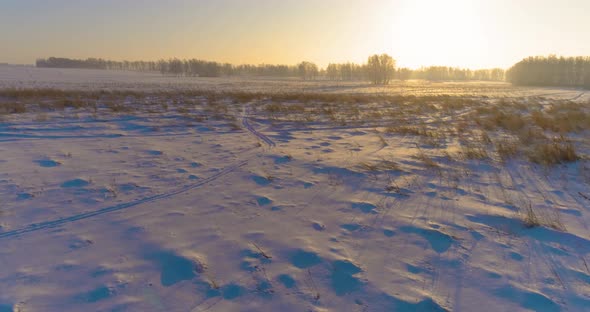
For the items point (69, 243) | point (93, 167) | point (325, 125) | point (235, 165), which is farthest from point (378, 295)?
point (325, 125)

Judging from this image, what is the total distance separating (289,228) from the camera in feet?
13.0

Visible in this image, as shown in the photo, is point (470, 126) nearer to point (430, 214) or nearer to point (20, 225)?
point (430, 214)

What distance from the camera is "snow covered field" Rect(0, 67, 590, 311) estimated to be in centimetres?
278

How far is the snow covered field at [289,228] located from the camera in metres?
2.78

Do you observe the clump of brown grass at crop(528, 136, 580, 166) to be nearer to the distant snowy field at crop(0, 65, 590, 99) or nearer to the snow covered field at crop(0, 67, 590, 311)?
the snow covered field at crop(0, 67, 590, 311)

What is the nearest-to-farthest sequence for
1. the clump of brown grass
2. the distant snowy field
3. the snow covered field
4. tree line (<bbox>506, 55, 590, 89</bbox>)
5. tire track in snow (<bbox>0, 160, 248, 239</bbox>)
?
the snow covered field, tire track in snow (<bbox>0, 160, 248, 239</bbox>), the clump of brown grass, the distant snowy field, tree line (<bbox>506, 55, 590, 89</bbox>)

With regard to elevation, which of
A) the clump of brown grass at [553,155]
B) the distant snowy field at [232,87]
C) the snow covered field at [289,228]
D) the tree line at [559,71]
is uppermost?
the tree line at [559,71]

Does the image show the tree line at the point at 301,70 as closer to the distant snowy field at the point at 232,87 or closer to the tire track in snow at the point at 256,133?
the distant snowy field at the point at 232,87

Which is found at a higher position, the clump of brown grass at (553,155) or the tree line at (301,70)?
the tree line at (301,70)

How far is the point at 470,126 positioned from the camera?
11.8 meters

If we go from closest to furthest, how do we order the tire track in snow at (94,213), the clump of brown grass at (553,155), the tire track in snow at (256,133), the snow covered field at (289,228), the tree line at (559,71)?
the snow covered field at (289,228)
the tire track in snow at (94,213)
the clump of brown grass at (553,155)
the tire track in snow at (256,133)
the tree line at (559,71)

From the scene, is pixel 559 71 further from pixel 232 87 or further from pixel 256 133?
pixel 256 133

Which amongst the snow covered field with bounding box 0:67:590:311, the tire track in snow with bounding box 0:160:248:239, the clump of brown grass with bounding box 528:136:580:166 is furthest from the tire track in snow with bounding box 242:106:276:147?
the clump of brown grass with bounding box 528:136:580:166

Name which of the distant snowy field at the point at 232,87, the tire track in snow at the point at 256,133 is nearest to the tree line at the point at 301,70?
the distant snowy field at the point at 232,87
